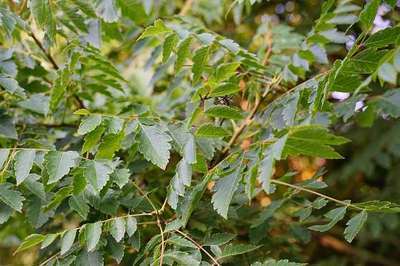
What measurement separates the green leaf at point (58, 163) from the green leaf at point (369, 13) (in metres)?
0.60

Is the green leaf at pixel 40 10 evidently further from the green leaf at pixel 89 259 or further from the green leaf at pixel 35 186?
the green leaf at pixel 89 259

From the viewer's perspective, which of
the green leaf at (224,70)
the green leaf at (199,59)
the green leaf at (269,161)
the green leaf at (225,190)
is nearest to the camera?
the green leaf at (269,161)

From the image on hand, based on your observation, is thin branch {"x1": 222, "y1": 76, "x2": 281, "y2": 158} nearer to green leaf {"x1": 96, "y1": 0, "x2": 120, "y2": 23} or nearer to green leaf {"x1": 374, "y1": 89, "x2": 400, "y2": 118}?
green leaf {"x1": 374, "y1": 89, "x2": 400, "y2": 118}

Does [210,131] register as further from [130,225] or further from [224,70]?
[130,225]

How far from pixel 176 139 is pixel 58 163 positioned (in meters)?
0.25

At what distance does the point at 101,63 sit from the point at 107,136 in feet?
1.16

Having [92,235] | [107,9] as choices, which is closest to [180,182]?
[92,235]

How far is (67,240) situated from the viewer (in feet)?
3.46

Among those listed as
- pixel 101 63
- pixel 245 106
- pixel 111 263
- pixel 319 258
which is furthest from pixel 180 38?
pixel 319 258

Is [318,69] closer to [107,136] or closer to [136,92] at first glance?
[136,92]

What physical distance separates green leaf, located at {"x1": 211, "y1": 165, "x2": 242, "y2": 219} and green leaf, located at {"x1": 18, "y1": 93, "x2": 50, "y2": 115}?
0.61m

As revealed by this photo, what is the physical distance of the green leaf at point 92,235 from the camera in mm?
1021

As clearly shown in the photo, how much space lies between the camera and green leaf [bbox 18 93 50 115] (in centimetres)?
143

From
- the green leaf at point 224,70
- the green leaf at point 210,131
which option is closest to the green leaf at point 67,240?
the green leaf at point 210,131
